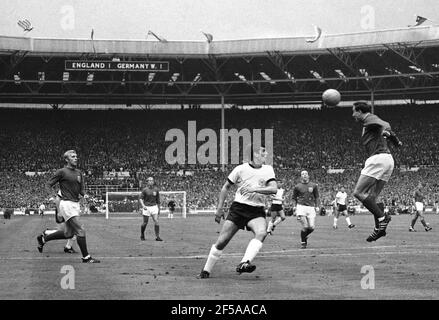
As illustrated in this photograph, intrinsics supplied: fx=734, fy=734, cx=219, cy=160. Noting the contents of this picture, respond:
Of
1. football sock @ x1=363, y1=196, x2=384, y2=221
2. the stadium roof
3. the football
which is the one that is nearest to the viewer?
football sock @ x1=363, y1=196, x2=384, y2=221

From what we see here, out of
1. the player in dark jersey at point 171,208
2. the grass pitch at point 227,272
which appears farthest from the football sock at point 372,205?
the player in dark jersey at point 171,208

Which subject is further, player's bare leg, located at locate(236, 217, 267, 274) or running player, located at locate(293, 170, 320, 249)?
running player, located at locate(293, 170, 320, 249)

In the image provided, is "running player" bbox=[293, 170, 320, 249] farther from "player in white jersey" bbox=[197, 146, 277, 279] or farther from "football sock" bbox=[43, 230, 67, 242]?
"player in white jersey" bbox=[197, 146, 277, 279]

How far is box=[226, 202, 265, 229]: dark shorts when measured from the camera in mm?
13047

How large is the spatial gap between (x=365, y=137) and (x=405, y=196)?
5033cm

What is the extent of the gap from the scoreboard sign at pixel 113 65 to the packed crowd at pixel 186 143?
11.4 meters

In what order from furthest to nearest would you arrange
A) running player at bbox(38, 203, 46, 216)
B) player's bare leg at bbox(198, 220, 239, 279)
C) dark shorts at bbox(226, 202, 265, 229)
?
running player at bbox(38, 203, 46, 216), dark shorts at bbox(226, 202, 265, 229), player's bare leg at bbox(198, 220, 239, 279)

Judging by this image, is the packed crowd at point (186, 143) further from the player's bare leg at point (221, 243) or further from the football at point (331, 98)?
the player's bare leg at point (221, 243)

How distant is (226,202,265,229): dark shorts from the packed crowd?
4939cm

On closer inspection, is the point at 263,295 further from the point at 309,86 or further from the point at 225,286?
the point at 309,86

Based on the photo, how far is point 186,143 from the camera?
236 feet

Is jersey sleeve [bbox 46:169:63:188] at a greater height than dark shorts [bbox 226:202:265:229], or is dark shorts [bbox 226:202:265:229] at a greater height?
jersey sleeve [bbox 46:169:63:188]

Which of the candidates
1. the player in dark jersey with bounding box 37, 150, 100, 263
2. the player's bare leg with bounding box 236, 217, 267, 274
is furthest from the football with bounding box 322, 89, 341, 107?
the player in dark jersey with bounding box 37, 150, 100, 263

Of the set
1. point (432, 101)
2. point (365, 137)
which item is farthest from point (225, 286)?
point (432, 101)
